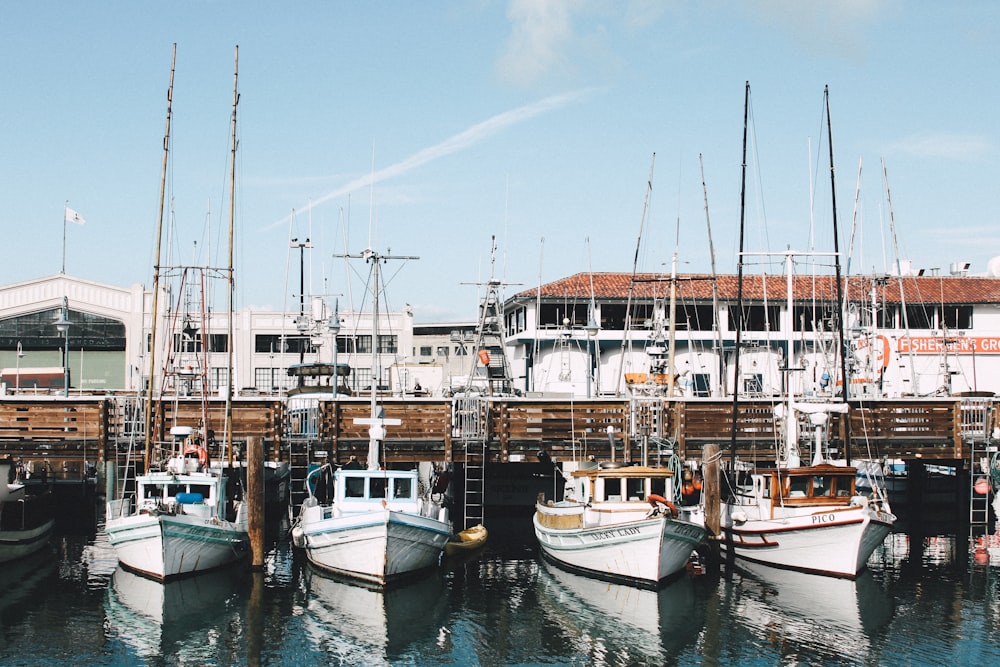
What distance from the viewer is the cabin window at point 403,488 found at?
29438 mm

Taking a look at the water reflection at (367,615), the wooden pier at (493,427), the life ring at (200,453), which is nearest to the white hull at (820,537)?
the wooden pier at (493,427)

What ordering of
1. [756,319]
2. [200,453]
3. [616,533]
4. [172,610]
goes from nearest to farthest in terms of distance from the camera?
[172,610] → [616,533] → [200,453] → [756,319]

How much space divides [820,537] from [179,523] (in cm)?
1708

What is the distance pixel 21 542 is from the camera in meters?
31.5

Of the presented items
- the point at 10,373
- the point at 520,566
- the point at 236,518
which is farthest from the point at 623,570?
the point at 10,373

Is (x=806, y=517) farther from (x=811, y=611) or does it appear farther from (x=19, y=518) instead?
(x=19, y=518)

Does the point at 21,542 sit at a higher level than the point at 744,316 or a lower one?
lower

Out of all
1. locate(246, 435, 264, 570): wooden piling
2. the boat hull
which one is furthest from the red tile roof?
the boat hull

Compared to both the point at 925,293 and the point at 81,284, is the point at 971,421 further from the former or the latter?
the point at 81,284

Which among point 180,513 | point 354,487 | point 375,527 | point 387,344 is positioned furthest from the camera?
point 387,344

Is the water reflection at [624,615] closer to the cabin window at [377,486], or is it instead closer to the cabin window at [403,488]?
the cabin window at [403,488]

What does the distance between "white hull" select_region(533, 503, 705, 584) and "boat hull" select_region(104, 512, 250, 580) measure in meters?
9.47

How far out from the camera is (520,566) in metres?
31.3

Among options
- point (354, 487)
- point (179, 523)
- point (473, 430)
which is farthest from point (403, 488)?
point (473, 430)
